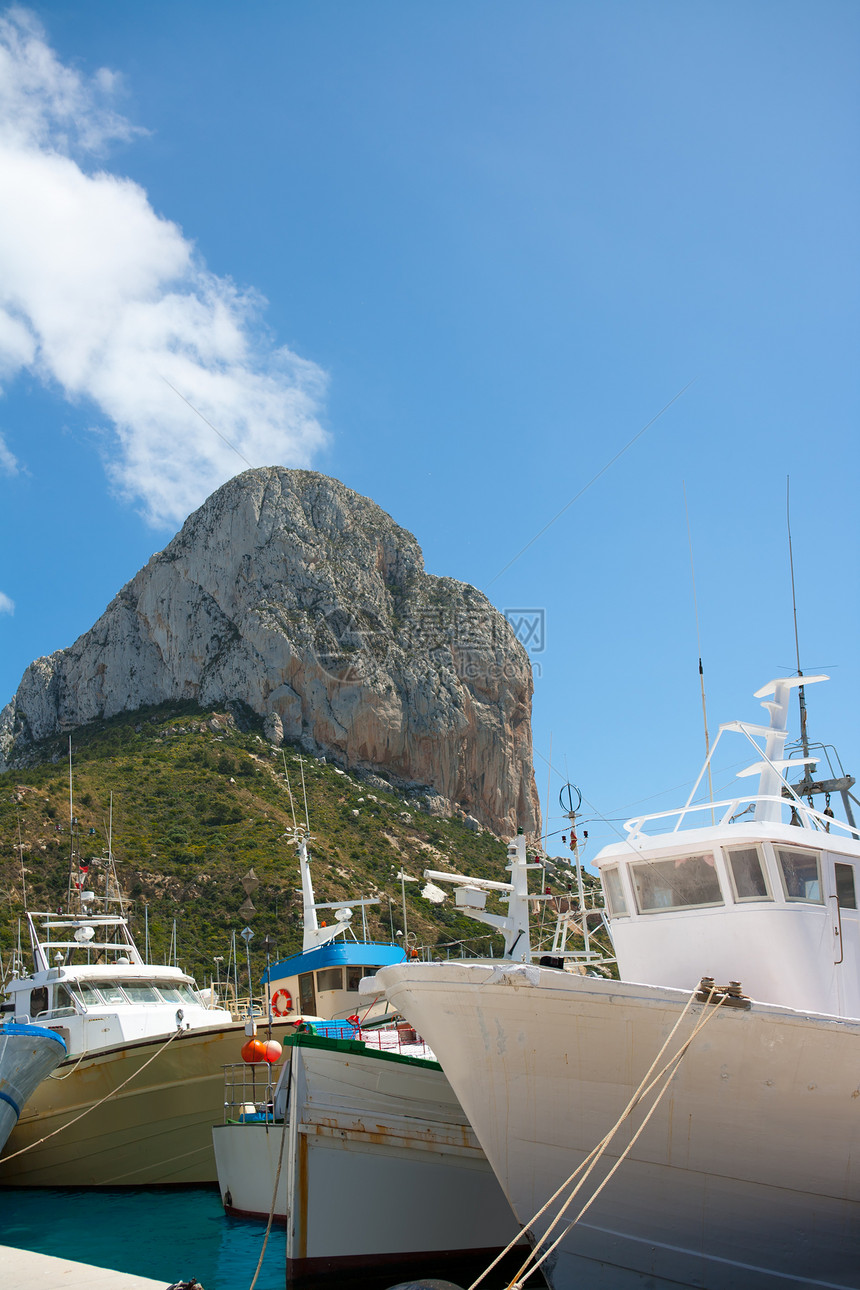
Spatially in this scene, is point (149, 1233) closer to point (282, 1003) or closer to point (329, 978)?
point (282, 1003)

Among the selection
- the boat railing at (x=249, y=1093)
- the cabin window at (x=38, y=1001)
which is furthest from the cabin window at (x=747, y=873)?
the cabin window at (x=38, y=1001)

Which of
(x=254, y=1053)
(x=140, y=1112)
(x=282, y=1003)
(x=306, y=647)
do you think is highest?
(x=306, y=647)

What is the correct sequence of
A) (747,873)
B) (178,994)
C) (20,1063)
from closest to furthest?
(747,873), (20,1063), (178,994)

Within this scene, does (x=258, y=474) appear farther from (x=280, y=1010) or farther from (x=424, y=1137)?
(x=424, y=1137)

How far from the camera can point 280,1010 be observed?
18734 millimetres

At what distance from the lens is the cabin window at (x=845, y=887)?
9516 millimetres

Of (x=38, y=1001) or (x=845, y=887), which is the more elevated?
(x=845, y=887)

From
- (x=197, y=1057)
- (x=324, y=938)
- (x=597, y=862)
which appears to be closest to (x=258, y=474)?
(x=324, y=938)

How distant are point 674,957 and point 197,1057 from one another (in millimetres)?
10299

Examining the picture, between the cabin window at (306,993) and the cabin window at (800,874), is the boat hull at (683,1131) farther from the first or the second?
the cabin window at (306,993)

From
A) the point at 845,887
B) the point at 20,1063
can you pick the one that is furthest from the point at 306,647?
the point at 845,887

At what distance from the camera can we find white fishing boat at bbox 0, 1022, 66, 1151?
15.2 meters

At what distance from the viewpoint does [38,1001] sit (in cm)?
1881

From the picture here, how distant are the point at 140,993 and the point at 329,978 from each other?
4122 mm
